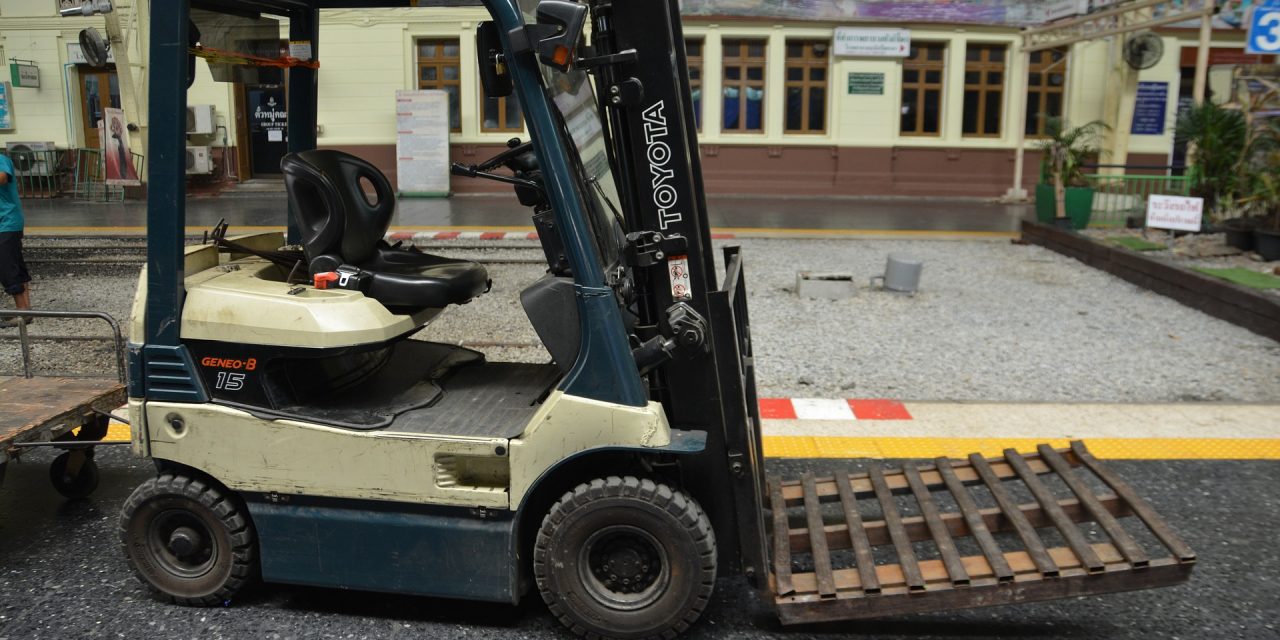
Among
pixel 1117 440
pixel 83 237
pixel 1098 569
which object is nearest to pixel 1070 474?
pixel 1098 569

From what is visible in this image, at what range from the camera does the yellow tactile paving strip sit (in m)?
5.55

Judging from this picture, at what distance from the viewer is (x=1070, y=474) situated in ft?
13.8

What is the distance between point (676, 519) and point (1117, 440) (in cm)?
378

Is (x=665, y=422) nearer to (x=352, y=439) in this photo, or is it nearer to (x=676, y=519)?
(x=676, y=519)

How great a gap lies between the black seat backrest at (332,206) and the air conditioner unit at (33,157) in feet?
55.0

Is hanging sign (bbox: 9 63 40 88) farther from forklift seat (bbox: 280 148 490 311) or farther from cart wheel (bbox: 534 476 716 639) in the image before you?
cart wheel (bbox: 534 476 716 639)

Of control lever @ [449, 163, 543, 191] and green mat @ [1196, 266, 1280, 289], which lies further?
green mat @ [1196, 266, 1280, 289]

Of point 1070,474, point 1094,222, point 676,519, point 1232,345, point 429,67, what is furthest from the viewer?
point 429,67

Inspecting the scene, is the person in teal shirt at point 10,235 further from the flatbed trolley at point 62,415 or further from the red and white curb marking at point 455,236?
the red and white curb marking at point 455,236

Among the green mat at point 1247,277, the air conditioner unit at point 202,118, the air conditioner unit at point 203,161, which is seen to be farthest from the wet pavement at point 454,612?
the air conditioner unit at point 202,118

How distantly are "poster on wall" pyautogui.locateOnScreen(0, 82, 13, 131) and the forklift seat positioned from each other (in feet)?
56.5

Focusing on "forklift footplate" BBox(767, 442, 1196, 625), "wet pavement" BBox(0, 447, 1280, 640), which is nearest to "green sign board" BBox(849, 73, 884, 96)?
"forklift footplate" BBox(767, 442, 1196, 625)

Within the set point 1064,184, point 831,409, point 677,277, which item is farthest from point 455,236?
point 677,277

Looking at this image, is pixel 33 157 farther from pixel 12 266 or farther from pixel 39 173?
pixel 12 266
